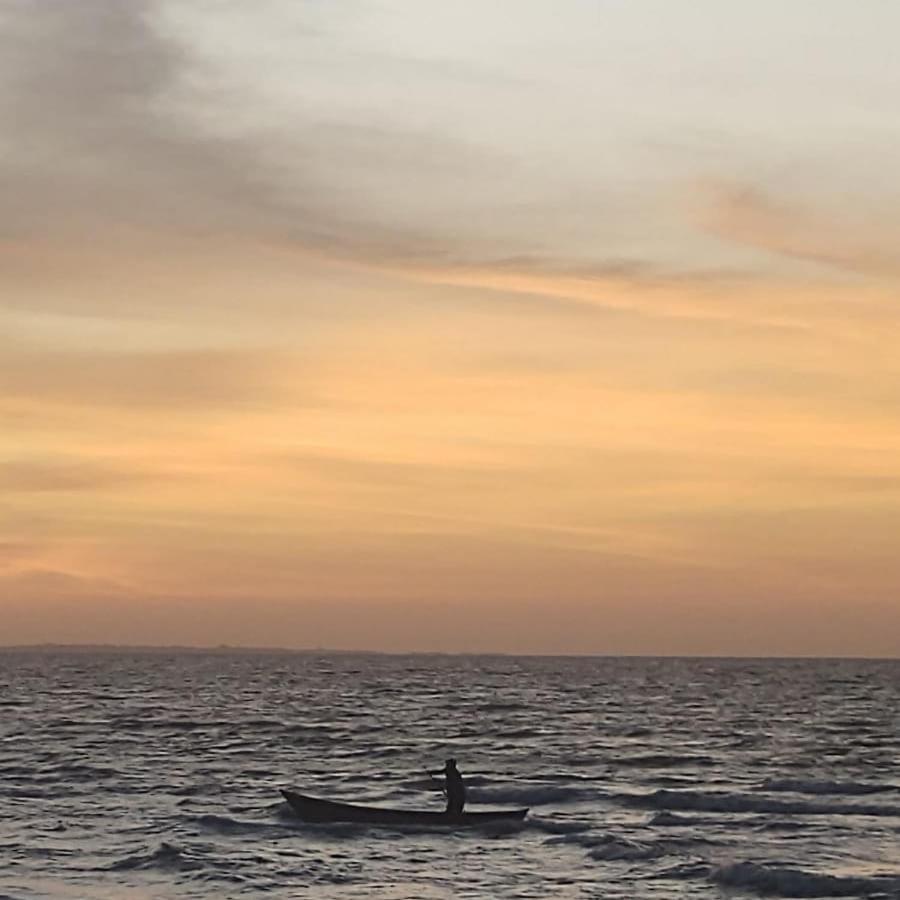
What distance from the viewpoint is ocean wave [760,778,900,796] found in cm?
5194

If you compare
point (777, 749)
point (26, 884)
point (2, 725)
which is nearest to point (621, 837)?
point (26, 884)

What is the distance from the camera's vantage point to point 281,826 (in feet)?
137

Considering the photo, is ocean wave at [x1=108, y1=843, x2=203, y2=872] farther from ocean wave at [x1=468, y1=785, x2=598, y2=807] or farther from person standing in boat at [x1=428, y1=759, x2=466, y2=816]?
ocean wave at [x1=468, y1=785, x2=598, y2=807]

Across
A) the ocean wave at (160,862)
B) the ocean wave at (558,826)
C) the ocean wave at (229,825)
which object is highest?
the ocean wave at (558,826)

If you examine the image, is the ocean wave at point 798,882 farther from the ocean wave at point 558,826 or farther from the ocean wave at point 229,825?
the ocean wave at point 229,825

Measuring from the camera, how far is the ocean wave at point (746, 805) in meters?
46.7

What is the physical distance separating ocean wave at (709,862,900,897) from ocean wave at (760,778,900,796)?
17.8 meters

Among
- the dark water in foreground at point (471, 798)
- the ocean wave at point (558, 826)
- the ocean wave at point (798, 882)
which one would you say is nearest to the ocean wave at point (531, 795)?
the dark water in foreground at point (471, 798)

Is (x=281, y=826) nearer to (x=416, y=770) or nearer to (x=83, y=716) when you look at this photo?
(x=416, y=770)

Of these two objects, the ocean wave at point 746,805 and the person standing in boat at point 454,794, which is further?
the ocean wave at point 746,805

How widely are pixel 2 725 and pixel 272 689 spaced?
191 feet

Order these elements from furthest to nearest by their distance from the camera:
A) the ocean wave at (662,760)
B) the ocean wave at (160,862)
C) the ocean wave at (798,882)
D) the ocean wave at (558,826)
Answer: the ocean wave at (662,760) → the ocean wave at (558,826) → the ocean wave at (160,862) → the ocean wave at (798,882)

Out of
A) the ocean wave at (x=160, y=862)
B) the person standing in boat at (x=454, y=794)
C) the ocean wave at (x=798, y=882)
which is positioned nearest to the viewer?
the ocean wave at (x=798, y=882)

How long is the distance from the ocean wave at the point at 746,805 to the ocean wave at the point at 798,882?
12.2 m
